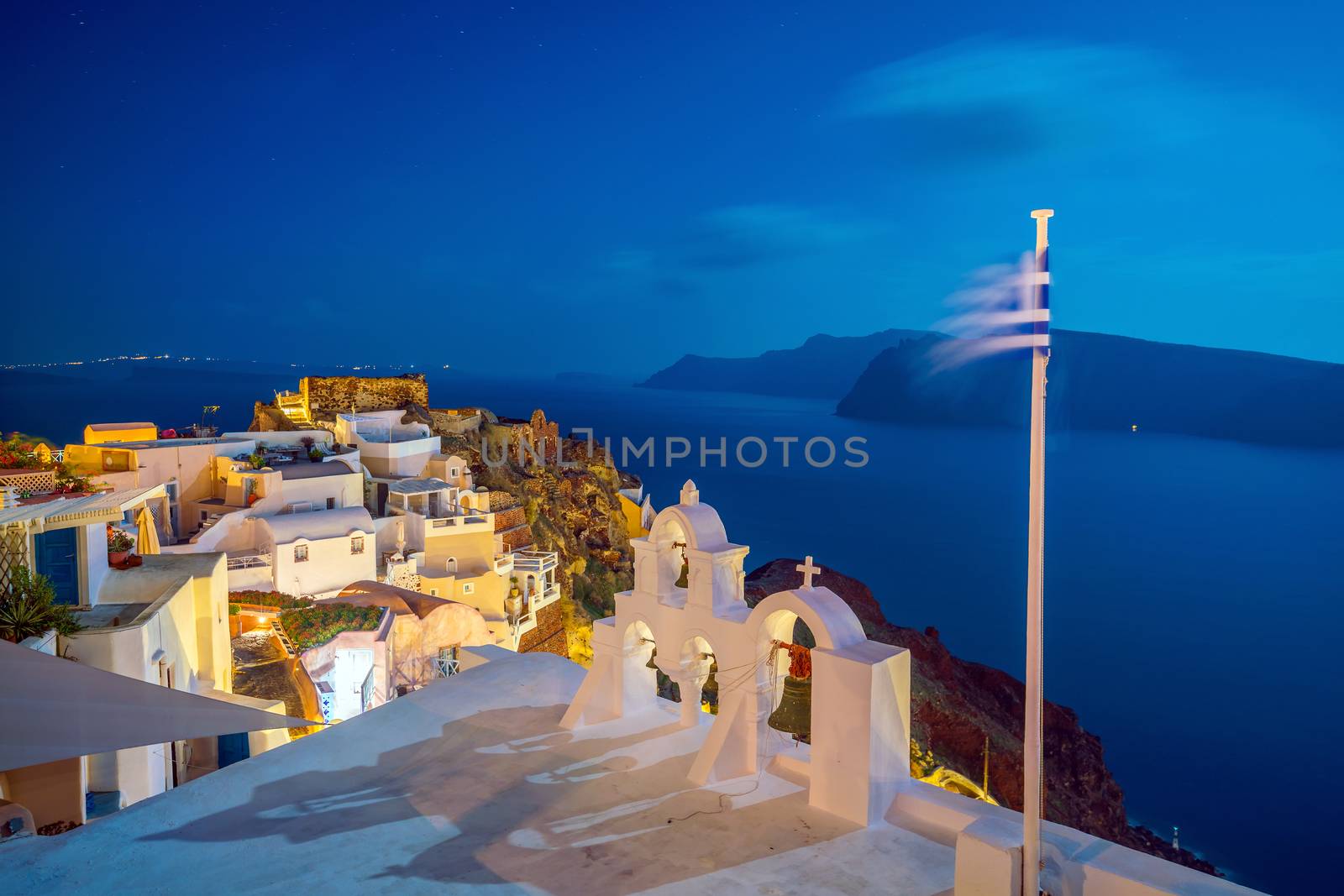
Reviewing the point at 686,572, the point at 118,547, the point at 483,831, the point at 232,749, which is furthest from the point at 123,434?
the point at 483,831

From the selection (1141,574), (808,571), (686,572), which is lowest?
(1141,574)

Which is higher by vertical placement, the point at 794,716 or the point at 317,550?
the point at 317,550

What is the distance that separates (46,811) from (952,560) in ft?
175

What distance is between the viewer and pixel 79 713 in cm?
528

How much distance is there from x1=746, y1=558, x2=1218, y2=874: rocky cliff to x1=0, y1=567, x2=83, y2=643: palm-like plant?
1765 centimetres

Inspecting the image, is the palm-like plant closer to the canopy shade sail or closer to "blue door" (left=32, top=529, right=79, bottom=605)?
"blue door" (left=32, top=529, right=79, bottom=605)

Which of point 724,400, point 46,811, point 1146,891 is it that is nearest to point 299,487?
point 46,811

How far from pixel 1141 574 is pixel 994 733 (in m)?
28.4

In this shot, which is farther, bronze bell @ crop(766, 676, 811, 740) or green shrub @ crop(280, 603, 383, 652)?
bronze bell @ crop(766, 676, 811, 740)

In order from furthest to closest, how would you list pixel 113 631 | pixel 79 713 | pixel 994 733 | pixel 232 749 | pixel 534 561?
1. pixel 534 561
2. pixel 994 733
3. pixel 232 749
4. pixel 113 631
5. pixel 79 713

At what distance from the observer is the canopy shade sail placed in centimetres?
504

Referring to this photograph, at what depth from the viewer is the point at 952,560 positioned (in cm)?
5406

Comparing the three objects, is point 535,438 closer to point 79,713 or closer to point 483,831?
point 79,713

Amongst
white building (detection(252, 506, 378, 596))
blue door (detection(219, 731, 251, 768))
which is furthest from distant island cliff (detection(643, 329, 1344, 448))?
white building (detection(252, 506, 378, 596))
